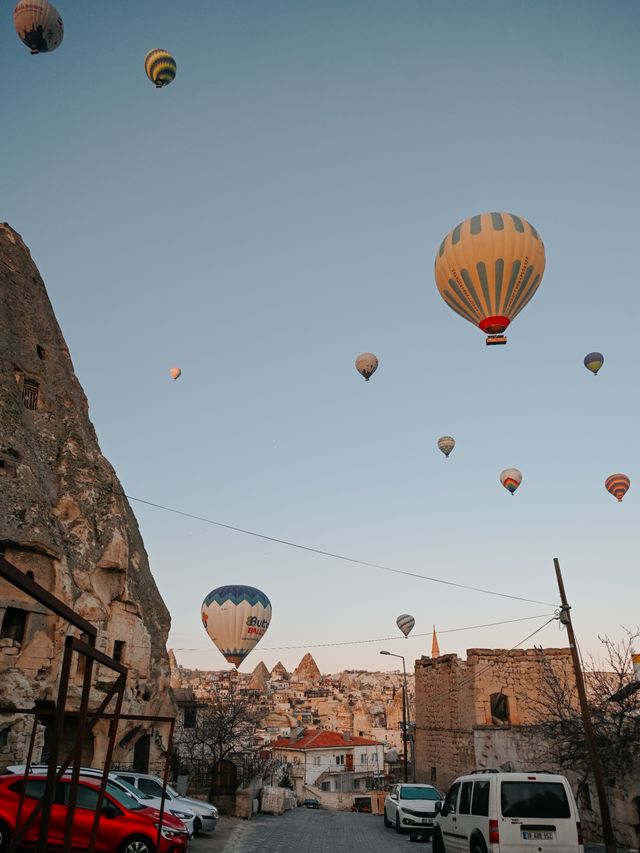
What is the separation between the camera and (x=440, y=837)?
13164mm

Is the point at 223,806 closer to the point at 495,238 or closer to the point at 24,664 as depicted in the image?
the point at 24,664

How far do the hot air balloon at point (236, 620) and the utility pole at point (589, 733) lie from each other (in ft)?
71.1

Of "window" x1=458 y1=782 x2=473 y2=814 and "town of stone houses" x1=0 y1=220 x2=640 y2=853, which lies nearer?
"window" x1=458 y1=782 x2=473 y2=814

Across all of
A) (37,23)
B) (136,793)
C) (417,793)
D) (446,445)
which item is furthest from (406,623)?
(37,23)

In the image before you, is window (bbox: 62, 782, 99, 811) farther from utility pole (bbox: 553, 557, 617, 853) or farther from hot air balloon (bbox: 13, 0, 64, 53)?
hot air balloon (bbox: 13, 0, 64, 53)

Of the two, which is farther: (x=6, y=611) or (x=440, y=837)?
(x=6, y=611)

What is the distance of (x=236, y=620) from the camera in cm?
3672

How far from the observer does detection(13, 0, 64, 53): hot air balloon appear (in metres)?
29.0

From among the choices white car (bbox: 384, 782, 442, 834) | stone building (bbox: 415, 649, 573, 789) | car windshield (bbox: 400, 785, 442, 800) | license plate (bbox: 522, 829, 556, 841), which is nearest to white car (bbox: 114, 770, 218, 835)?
white car (bbox: 384, 782, 442, 834)

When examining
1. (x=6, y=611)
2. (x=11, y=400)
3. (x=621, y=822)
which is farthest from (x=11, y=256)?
(x=621, y=822)

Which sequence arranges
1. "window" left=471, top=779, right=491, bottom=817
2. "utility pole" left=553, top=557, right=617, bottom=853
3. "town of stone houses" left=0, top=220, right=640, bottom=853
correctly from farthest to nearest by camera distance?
"town of stone houses" left=0, top=220, right=640, bottom=853 → "utility pole" left=553, top=557, right=617, bottom=853 → "window" left=471, top=779, right=491, bottom=817

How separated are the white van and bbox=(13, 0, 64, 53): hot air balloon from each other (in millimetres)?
Result: 33961

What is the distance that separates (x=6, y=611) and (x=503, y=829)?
66.1 ft

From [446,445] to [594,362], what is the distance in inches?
381
